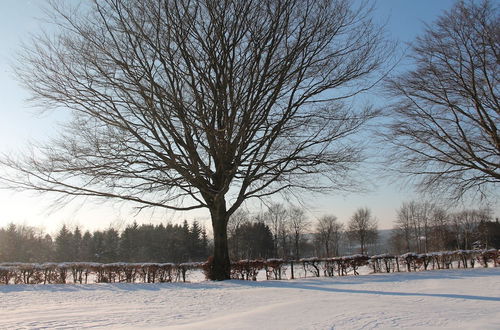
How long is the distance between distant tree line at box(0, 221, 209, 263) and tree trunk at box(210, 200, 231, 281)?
153ft

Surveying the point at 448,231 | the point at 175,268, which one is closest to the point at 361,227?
the point at 448,231

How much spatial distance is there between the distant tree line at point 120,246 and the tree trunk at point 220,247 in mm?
46634

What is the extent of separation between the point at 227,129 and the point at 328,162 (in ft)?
14.5

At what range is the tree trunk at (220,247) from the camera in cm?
1234

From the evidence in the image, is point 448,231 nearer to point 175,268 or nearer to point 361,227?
point 361,227

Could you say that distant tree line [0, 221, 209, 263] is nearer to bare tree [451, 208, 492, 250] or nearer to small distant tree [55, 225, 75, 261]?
small distant tree [55, 225, 75, 261]

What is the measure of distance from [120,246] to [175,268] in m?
49.1

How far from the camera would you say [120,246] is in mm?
59938

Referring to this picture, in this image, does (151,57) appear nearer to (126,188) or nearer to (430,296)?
(126,188)

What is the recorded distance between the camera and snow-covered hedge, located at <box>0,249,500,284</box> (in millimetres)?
14398

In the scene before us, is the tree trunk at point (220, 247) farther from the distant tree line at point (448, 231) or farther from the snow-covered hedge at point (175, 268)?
the distant tree line at point (448, 231)

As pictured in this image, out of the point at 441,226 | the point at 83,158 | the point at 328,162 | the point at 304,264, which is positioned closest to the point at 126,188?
the point at 83,158

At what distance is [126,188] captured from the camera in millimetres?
11625

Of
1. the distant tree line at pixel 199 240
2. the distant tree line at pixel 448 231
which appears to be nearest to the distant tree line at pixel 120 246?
the distant tree line at pixel 199 240
